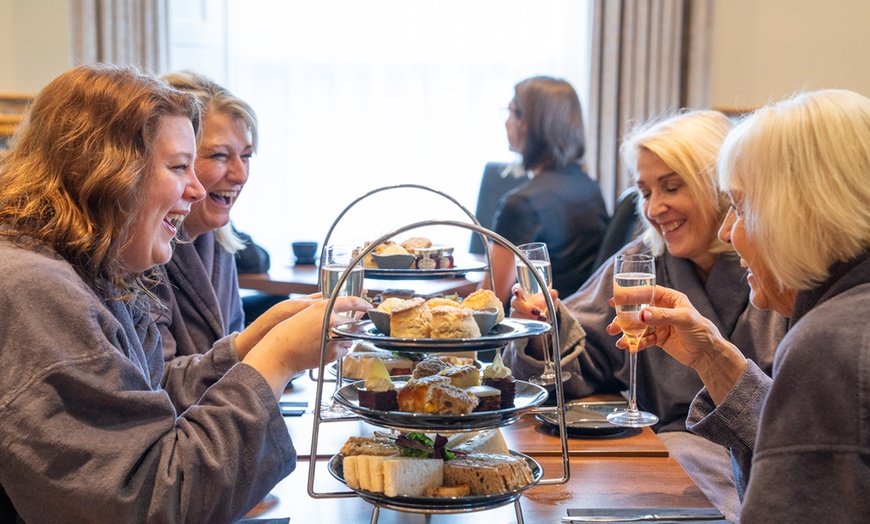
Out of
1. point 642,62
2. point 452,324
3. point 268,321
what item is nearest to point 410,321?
point 452,324

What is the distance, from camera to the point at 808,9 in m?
4.36

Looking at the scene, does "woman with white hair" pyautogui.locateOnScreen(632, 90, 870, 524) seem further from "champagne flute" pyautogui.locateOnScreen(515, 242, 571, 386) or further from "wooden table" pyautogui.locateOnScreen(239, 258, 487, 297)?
"wooden table" pyautogui.locateOnScreen(239, 258, 487, 297)

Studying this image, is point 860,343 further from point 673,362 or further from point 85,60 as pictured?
point 85,60

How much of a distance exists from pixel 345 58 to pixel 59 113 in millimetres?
3683

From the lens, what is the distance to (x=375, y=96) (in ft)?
16.1

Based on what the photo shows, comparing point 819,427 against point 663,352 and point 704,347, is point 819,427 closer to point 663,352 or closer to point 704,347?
point 704,347

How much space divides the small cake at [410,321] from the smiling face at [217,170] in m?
1.18

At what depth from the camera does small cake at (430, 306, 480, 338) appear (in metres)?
1.16

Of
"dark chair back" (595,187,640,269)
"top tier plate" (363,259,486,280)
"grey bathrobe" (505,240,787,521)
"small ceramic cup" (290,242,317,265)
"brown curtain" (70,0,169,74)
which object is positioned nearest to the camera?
"top tier plate" (363,259,486,280)

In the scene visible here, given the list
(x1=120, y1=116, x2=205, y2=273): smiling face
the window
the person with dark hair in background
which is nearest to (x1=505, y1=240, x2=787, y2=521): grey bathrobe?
the person with dark hair in background

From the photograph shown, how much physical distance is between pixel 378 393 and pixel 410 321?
117 mm

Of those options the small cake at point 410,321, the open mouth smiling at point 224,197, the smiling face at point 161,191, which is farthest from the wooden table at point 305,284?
the small cake at point 410,321

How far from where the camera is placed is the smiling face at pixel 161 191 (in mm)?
1366

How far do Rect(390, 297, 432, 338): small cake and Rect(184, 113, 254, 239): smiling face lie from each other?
46.6 inches
